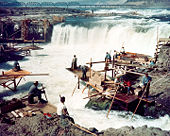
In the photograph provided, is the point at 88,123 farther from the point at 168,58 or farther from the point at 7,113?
the point at 168,58

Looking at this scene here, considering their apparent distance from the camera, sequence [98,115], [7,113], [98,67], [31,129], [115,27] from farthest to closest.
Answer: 1. [115,27]
2. [98,67]
3. [98,115]
4. [7,113]
5. [31,129]

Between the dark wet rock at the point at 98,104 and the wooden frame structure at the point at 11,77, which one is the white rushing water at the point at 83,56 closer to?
the dark wet rock at the point at 98,104

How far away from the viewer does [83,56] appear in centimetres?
3216

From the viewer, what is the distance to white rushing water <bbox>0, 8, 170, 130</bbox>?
13.4 metres

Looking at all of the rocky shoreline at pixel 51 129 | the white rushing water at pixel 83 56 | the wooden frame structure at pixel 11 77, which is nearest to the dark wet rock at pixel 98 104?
the white rushing water at pixel 83 56

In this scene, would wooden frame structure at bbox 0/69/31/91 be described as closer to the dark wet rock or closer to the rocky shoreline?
the dark wet rock

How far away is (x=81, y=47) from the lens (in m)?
39.0

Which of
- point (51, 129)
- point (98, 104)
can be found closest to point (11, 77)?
point (98, 104)

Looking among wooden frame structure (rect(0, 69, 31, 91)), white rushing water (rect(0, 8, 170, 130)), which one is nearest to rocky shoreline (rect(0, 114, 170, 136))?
white rushing water (rect(0, 8, 170, 130))

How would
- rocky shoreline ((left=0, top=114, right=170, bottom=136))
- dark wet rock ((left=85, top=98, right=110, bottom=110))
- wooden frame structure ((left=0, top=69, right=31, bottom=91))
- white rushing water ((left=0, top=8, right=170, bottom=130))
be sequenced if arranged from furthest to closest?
wooden frame structure ((left=0, top=69, right=31, bottom=91)), dark wet rock ((left=85, top=98, right=110, bottom=110)), white rushing water ((left=0, top=8, right=170, bottom=130)), rocky shoreline ((left=0, top=114, right=170, bottom=136))

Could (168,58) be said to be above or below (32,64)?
above

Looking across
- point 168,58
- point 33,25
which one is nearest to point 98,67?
point 168,58

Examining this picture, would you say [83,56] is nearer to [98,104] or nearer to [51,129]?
[98,104]

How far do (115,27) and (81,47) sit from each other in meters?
8.06
